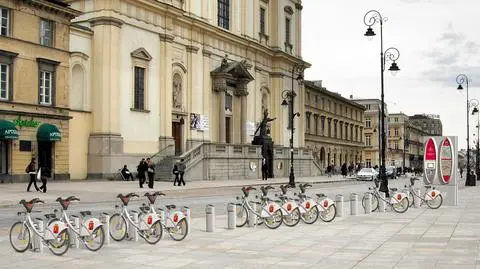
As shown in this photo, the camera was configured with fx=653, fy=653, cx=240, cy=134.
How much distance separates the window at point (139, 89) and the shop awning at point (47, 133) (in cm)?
903

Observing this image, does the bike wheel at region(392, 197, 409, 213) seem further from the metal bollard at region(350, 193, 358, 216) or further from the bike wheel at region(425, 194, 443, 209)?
the bike wheel at region(425, 194, 443, 209)

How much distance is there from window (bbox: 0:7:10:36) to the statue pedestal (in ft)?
97.7

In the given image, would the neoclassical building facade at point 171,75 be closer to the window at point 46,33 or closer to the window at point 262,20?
the window at point 262,20

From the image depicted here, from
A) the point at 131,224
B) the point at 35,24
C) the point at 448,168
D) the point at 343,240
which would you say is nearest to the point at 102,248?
the point at 131,224

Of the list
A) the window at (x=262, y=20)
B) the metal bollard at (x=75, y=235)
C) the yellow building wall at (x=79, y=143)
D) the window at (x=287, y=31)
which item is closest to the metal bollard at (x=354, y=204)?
the metal bollard at (x=75, y=235)

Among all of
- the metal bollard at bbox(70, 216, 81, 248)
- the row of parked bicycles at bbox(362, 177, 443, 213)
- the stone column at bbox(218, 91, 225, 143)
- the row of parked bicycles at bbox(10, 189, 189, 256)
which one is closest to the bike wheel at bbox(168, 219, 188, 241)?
the row of parked bicycles at bbox(10, 189, 189, 256)

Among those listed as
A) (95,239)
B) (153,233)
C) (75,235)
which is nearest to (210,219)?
(153,233)

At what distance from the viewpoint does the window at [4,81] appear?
36.1 meters

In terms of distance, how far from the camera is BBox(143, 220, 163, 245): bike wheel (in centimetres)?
1341

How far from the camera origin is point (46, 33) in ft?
128

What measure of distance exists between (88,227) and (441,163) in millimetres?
17407

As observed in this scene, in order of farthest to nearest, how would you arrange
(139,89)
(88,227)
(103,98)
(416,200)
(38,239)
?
(139,89), (103,98), (416,200), (88,227), (38,239)

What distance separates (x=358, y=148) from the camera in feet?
381

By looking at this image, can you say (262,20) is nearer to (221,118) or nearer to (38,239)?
(221,118)
